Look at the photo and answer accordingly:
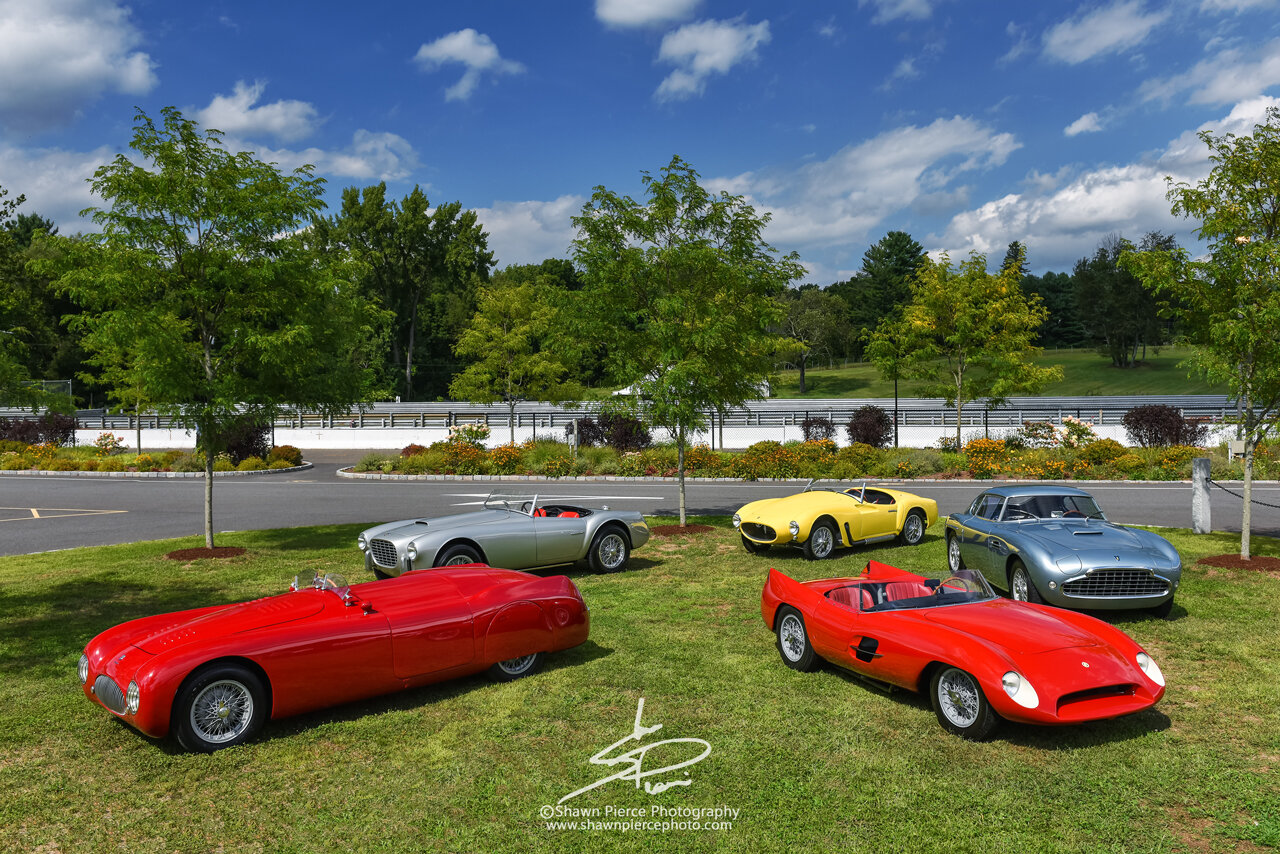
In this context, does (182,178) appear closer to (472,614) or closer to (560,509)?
(560,509)

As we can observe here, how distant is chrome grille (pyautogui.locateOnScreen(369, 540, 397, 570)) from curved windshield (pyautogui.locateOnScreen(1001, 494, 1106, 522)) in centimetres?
763

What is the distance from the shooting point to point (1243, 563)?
11.5 meters

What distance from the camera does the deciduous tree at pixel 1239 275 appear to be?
1120 centimetres

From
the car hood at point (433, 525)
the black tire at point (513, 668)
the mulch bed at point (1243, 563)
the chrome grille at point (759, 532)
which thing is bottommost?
the black tire at point (513, 668)

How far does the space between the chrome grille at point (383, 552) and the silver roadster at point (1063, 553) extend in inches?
261

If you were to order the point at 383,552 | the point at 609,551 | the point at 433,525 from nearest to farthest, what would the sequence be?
1. the point at 383,552
2. the point at 433,525
3. the point at 609,551

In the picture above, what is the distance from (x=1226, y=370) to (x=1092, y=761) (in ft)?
28.5

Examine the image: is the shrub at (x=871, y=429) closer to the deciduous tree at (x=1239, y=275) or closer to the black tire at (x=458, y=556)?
the deciduous tree at (x=1239, y=275)

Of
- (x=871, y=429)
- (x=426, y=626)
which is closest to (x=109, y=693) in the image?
(x=426, y=626)

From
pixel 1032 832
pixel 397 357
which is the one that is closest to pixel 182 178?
pixel 1032 832

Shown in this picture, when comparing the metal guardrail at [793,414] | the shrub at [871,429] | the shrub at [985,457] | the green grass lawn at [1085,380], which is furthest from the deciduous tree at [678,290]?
the green grass lawn at [1085,380]

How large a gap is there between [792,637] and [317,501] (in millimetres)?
17768

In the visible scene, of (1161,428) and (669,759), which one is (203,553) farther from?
(1161,428)

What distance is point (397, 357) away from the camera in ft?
260
